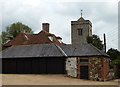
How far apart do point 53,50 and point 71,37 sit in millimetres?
27194

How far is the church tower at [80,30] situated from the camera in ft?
212

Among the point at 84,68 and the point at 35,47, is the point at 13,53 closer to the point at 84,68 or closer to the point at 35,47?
the point at 35,47

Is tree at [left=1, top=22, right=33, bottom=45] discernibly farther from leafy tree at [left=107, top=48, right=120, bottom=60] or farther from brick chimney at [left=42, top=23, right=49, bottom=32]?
leafy tree at [left=107, top=48, right=120, bottom=60]

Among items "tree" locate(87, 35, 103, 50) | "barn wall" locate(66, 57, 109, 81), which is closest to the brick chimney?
"tree" locate(87, 35, 103, 50)

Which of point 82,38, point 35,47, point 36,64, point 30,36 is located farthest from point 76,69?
point 82,38

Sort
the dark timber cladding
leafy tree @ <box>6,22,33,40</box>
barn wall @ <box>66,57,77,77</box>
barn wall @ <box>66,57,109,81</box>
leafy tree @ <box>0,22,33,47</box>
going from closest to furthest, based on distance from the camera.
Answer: barn wall @ <box>66,57,109,81</box>
barn wall @ <box>66,57,77,77</box>
the dark timber cladding
leafy tree @ <box>0,22,33,47</box>
leafy tree @ <box>6,22,33,40</box>

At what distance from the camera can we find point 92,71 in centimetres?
3550

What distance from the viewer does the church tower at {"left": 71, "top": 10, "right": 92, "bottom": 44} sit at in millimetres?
64625

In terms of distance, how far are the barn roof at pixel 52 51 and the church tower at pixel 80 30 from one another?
24659 mm

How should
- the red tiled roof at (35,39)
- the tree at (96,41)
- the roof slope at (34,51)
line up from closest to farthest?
the roof slope at (34,51) < the red tiled roof at (35,39) < the tree at (96,41)

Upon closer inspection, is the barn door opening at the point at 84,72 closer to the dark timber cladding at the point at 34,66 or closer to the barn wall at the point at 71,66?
the barn wall at the point at 71,66

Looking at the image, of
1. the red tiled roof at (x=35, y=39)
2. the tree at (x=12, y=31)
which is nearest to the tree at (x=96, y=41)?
the red tiled roof at (x=35, y=39)

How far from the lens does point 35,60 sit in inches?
1496

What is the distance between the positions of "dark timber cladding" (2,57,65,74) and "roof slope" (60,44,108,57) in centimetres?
211
